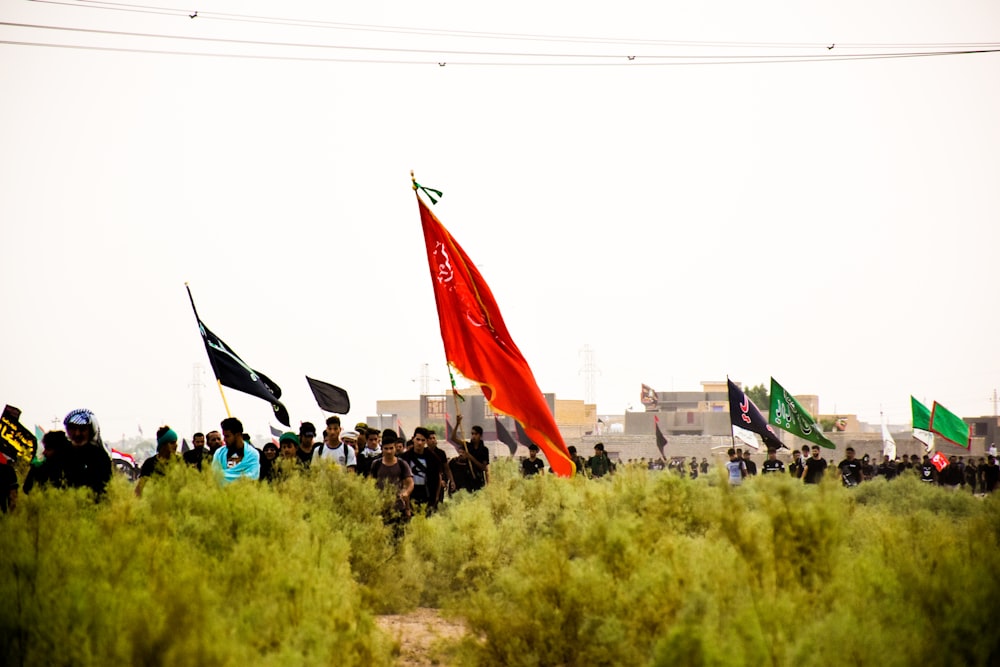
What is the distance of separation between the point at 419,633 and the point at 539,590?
2.40 m

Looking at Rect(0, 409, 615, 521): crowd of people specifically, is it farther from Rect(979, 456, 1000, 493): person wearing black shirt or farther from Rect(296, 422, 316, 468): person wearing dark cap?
Rect(979, 456, 1000, 493): person wearing black shirt

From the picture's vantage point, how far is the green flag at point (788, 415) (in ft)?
92.4

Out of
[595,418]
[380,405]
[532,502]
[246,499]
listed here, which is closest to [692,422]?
[595,418]

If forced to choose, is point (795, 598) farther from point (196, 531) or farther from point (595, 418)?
point (595, 418)

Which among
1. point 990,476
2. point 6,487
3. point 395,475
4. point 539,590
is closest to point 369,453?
point 395,475

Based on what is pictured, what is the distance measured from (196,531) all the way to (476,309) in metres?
7.68

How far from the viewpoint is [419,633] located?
9758mm

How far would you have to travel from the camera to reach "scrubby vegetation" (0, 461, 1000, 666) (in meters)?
5.76

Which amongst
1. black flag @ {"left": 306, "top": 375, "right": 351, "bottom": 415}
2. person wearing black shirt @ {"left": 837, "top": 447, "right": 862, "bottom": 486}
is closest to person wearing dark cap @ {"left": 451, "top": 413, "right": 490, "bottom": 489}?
black flag @ {"left": 306, "top": 375, "right": 351, "bottom": 415}

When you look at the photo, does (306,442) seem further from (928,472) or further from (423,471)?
(928,472)

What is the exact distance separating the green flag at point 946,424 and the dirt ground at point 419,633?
94.2ft

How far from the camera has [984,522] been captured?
8.30 metres

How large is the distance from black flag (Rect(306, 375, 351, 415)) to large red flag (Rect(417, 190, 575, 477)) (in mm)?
6254

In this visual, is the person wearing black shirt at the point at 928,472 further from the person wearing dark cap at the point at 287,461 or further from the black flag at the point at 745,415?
the person wearing dark cap at the point at 287,461
